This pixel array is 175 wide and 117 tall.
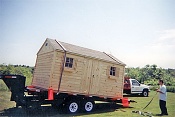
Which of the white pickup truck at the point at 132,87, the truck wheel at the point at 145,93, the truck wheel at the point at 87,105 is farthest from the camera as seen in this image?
the truck wheel at the point at 145,93

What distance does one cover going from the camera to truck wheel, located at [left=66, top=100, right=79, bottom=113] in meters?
9.50

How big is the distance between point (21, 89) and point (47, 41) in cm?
355

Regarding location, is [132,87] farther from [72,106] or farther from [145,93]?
[72,106]

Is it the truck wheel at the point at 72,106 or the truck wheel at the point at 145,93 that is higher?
the truck wheel at the point at 145,93

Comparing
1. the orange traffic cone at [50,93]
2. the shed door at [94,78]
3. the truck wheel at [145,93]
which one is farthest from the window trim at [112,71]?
the truck wheel at [145,93]

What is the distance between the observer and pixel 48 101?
9117 mm

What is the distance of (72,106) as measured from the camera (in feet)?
31.9

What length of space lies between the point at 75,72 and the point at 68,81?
0.67m

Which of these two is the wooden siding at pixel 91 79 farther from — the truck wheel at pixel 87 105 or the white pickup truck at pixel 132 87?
the white pickup truck at pixel 132 87

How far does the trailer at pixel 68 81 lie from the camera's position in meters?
8.80

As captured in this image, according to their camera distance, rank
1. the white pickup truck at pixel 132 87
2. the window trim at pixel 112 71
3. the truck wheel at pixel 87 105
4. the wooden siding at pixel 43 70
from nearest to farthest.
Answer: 1. the wooden siding at pixel 43 70
2. the truck wheel at pixel 87 105
3. the window trim at pixel 112 71
4. the white pickup truck at pixel 132 87

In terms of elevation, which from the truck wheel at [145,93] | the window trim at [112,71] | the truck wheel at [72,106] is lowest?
the truck wheel at [72,106]

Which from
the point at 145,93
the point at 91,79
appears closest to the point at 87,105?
the point at 91,79

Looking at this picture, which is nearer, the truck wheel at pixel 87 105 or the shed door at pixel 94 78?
the truck wheel at pixel 87 105
